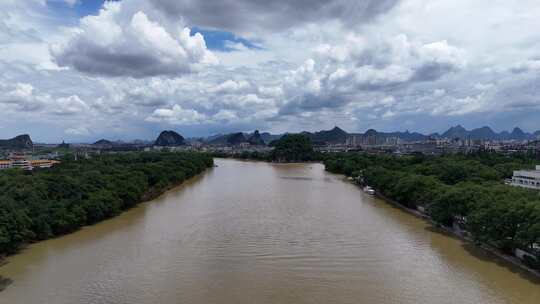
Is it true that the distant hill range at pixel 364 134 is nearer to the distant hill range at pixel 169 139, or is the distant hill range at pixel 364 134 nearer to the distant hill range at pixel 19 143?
the distant hill range at pixel 169 139

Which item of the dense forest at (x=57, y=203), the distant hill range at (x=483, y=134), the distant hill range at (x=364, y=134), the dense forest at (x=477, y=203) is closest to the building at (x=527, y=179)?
the dense forest at (x=477, y=203)

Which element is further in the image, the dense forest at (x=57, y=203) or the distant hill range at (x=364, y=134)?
the distant hill range at (x=364, y=134)

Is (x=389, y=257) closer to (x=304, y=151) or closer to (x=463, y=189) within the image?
(x=463, y=189)

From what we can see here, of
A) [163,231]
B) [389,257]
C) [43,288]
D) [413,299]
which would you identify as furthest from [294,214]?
[43,288]

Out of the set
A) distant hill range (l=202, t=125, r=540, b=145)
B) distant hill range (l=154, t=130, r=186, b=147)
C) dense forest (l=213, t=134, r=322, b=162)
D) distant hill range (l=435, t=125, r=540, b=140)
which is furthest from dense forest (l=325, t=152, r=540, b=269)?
distant hill range (l=435, t=125, r=540, b=140)

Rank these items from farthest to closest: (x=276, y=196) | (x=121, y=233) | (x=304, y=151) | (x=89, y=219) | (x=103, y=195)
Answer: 1. (x=304, y=151)
2. (x=276, y=196)
3. (x=103, y=195)
4. (x=89, y=219)
5. (x=121, y=233)

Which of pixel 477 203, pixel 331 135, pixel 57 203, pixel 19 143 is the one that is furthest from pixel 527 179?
pixel 331 135
